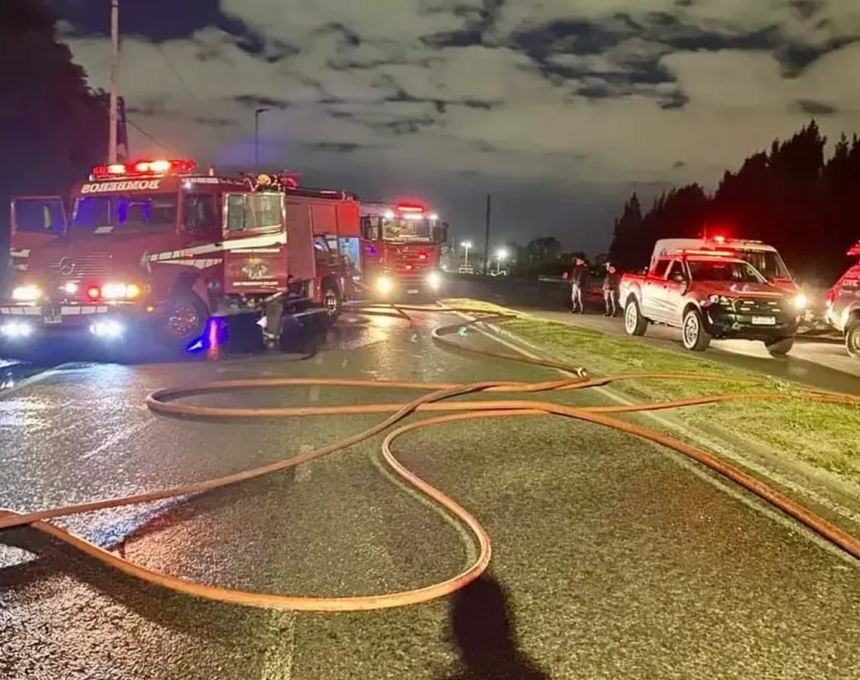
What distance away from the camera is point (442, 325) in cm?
1995

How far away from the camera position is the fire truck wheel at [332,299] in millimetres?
20422

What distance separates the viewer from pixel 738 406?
948 centimetres

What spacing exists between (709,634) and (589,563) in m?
0.96

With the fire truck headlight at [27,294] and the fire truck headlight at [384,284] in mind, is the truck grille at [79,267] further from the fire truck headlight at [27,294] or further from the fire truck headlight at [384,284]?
the fire truck headlight at [384,284]

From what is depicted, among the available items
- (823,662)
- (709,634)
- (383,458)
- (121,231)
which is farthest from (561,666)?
(121,231)

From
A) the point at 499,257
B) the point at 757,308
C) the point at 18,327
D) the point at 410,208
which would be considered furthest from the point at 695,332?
the point at 499,257

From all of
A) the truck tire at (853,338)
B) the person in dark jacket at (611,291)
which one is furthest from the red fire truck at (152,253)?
the person in dark jacket at (611,291)

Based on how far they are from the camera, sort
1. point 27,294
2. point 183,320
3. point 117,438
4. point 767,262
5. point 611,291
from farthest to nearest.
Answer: point 611,291
point 767,262
point 183,320
point 27,294
point 117,438

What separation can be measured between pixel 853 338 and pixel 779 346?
4.43 feet

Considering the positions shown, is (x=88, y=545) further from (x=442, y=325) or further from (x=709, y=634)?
(x=442, y=325)

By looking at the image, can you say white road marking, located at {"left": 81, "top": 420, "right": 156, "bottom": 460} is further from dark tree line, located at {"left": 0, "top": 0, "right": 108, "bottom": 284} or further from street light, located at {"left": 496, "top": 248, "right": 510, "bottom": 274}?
street light, located at {"left": 496, "top": 248, "right": 510, "bottom": 274}

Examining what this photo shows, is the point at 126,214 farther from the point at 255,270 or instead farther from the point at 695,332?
the point at 695,332

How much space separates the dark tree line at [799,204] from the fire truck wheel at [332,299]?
18825 millimetres

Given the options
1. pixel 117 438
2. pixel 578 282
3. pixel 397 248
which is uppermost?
pixel 397 248
